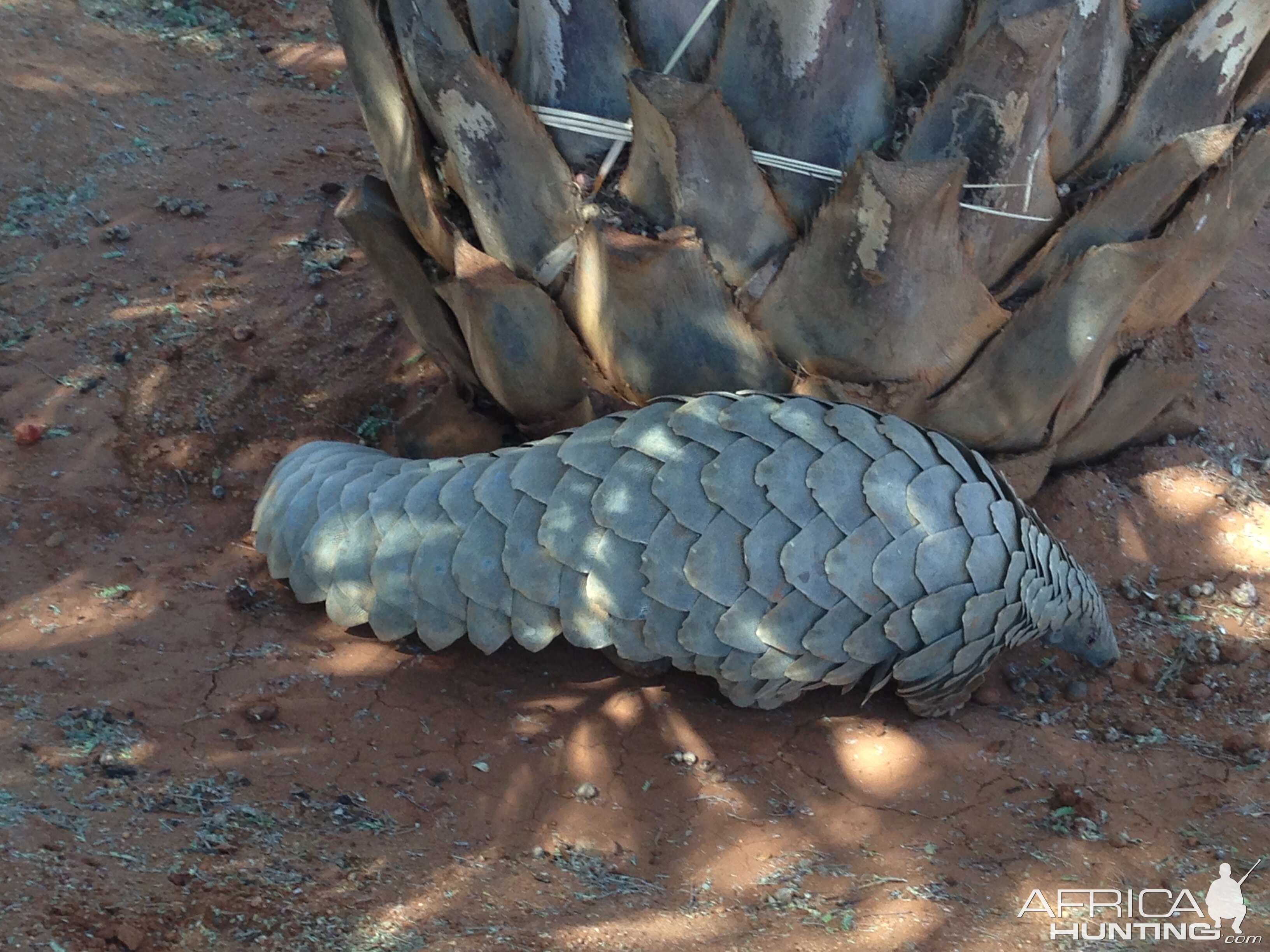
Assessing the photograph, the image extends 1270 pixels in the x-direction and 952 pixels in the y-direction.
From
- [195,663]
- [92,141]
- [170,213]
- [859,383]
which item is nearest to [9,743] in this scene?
[195,663]

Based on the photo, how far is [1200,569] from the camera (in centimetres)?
281

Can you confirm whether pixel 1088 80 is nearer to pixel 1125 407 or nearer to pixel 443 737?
pixel 1125 407

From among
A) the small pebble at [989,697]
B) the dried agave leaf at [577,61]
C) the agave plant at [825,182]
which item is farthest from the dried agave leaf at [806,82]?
the small pebble at [989,697]

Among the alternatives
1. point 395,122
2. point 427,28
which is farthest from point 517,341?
point 427,28

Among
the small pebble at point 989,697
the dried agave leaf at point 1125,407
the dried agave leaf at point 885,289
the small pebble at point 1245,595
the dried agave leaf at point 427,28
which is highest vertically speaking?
the dried agave leaf at point 427,28

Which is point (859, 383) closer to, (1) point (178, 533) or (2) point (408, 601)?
(2) point (408, 601)

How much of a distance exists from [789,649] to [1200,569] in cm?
135

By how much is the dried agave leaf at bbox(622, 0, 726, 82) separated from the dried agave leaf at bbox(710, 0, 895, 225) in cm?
4

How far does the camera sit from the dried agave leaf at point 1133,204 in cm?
218

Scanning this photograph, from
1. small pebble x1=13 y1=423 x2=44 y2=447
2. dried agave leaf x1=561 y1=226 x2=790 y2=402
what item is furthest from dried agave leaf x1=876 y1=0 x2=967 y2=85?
small pebble x1=13 y1=423 x2=44 y2=447

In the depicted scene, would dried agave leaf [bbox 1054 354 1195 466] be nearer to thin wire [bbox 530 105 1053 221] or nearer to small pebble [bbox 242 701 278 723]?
thin wire [bbox 530 105 1053 221]

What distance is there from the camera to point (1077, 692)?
2.47m

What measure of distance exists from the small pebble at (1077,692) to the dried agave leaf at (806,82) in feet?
4.16

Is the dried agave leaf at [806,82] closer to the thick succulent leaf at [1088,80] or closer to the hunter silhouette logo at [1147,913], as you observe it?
the thick succulent leaf at [1088,80]
